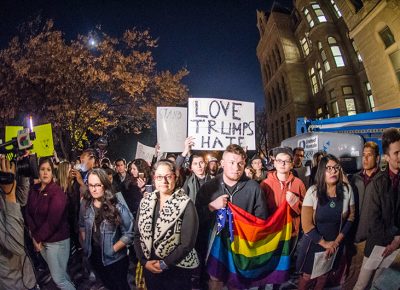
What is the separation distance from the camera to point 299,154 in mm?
6633

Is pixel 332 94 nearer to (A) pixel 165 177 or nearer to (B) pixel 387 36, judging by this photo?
(B) pixel 387 36

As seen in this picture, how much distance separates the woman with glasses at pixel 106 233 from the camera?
3566 mm

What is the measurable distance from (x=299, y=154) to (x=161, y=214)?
465 cm

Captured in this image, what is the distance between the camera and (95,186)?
365cm

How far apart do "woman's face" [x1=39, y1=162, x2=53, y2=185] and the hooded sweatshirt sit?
3.32 m

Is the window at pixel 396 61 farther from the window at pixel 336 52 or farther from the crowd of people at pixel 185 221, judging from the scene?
→ the crowd of people at pixel 185 221

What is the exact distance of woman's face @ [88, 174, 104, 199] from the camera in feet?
12.0

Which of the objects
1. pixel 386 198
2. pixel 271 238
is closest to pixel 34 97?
pixel 271 238

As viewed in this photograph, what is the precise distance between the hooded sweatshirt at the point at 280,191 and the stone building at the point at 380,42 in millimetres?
14216

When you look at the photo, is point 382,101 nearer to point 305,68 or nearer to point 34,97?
point 305,68

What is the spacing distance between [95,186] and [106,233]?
2.08ft

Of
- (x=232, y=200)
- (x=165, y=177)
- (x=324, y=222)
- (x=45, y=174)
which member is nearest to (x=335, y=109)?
(x=324, y=222)

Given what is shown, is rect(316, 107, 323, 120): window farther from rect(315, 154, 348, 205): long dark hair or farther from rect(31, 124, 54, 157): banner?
rect(31, 124, 54, 157): banner

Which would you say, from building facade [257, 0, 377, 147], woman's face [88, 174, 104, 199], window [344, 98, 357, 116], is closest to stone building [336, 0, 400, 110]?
building facade [257, 0, 377, 147]
